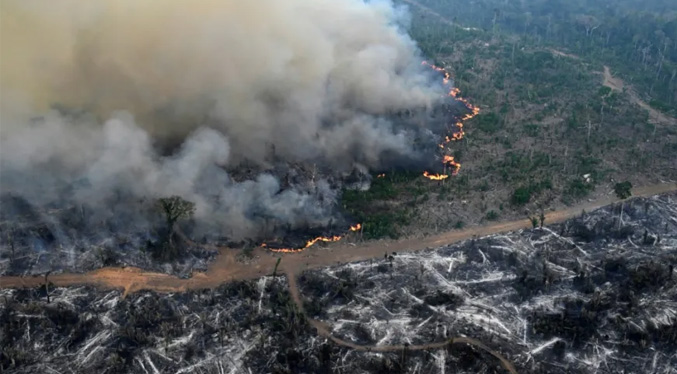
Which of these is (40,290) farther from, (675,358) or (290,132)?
(675,358)

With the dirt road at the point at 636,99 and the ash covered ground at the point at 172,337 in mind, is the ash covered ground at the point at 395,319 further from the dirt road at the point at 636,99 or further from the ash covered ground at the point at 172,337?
the dirt road at the point at 636,99

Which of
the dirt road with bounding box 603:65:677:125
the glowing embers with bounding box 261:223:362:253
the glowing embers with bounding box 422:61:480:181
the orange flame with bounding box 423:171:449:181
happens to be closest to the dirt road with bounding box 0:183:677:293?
the glowing embers with bounding box 261:223:362:253

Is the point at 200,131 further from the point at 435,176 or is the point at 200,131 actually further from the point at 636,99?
the point at 636,99

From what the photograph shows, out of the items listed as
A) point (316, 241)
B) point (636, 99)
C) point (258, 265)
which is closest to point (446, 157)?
point (316, 241)

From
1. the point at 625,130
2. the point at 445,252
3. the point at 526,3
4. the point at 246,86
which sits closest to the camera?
the point at 445,252

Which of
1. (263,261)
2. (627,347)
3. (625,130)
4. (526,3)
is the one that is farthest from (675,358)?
(526,3)

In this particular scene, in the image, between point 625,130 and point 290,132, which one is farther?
point 625,130
